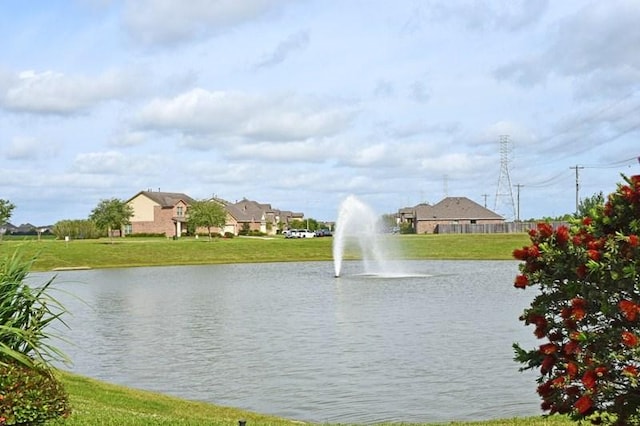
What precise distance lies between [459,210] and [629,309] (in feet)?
447

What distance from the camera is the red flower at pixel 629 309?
6.89 m

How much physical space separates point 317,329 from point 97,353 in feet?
24.6

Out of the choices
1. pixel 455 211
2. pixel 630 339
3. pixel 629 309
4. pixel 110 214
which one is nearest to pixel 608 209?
pixel 629 309

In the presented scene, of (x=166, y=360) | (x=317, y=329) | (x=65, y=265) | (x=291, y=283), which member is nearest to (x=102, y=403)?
(x=166, y=360)

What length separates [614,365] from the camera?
7.32 metres

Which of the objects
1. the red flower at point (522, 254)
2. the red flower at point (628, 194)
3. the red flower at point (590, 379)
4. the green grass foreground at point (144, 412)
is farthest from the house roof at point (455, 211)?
the red flower at point (590, 379)

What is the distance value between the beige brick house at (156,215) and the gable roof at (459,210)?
4528 cm

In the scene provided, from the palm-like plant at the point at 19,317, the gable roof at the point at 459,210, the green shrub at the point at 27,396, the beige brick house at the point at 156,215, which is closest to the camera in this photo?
the green shrub at the point at 27,396

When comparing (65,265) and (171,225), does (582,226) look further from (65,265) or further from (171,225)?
(171,225)

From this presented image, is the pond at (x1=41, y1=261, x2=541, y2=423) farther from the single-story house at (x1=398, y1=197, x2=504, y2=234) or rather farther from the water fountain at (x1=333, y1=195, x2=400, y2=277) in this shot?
the single-story house at (x1=398, y1=197, x2=504, y2=234)

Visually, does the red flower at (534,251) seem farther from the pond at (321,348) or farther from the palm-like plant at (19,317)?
the pond at (321,348)

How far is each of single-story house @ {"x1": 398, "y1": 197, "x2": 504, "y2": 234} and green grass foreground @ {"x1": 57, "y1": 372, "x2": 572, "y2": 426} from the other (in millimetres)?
121979

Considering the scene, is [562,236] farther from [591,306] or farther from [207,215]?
[207,215]

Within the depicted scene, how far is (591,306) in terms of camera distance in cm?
748
